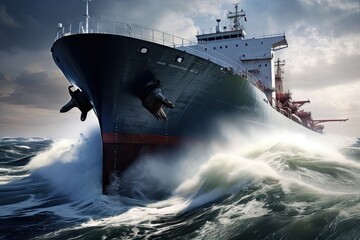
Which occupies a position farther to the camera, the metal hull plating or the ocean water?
the metal hull plating

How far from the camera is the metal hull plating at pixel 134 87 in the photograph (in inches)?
475

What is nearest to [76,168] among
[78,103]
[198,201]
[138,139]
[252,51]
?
[78,103]

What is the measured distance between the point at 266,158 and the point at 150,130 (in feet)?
17.4

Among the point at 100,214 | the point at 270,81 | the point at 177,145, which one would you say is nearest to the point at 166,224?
the point at 100,214

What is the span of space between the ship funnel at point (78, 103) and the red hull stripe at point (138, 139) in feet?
10.1

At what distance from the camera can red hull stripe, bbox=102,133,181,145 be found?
12.9m

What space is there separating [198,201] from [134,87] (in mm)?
5337

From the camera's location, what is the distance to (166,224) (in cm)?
877

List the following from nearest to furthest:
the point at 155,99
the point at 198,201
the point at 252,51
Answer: the point at 198,201 < the point at 155,99 < the point at 252,51

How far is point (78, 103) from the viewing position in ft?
50.2

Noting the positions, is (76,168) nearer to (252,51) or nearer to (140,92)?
(140,92)

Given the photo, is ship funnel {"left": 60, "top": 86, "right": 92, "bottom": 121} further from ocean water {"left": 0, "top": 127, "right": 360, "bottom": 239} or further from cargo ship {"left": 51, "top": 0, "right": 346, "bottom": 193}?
ocean water {"left": 0, "top": 127, "right": 360, "bottom": 239}

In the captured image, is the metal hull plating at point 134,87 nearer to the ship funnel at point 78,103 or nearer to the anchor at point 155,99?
the anchor at point 155,99

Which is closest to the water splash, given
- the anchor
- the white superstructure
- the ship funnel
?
the ship funnel
